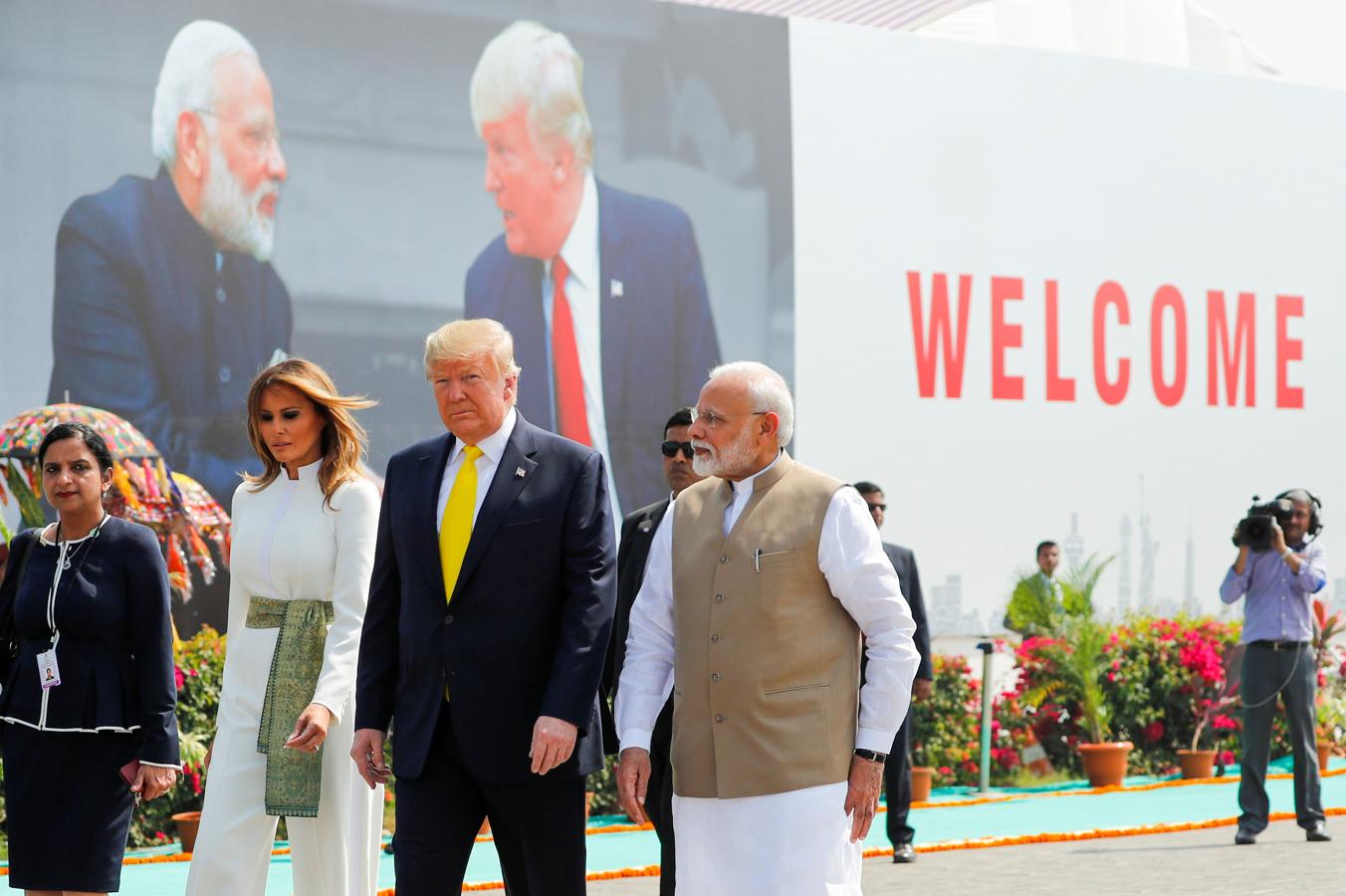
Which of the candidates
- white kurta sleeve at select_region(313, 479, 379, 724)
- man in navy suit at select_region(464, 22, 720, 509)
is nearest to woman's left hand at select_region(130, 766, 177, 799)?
white kurta sleeve at select_region(313, 479, 379, 724)

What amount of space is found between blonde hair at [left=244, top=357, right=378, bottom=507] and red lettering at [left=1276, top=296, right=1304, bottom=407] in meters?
14.6

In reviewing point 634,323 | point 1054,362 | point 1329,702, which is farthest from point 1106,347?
point 634,323

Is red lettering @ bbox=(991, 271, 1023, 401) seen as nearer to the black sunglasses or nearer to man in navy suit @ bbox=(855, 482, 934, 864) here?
man in navy suit @ bbox=(855, 482, 934, 864)

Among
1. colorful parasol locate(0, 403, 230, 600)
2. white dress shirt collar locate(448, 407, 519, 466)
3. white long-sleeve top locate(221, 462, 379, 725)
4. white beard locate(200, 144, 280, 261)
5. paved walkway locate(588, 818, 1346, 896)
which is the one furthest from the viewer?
white beard locate(200, 144, 280, 261)

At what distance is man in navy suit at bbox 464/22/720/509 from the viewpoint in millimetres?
14773

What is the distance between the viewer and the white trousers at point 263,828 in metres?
5.29

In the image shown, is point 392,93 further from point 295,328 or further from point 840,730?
point 840,730

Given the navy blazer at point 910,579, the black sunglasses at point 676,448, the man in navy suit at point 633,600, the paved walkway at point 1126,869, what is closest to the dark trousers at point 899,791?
the paved walkway at point 1126,869

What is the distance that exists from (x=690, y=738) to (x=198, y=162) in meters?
9.68

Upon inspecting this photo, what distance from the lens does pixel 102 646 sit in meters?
5.84

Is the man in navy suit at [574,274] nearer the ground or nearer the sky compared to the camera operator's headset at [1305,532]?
nearer the sky

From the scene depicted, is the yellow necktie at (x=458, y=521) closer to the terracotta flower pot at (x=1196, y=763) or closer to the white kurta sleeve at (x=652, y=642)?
the white kurta sleeve at (x=652, y=642)

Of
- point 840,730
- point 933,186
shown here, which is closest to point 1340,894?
point 840,730

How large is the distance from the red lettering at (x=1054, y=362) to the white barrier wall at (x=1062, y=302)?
0.03 meters
